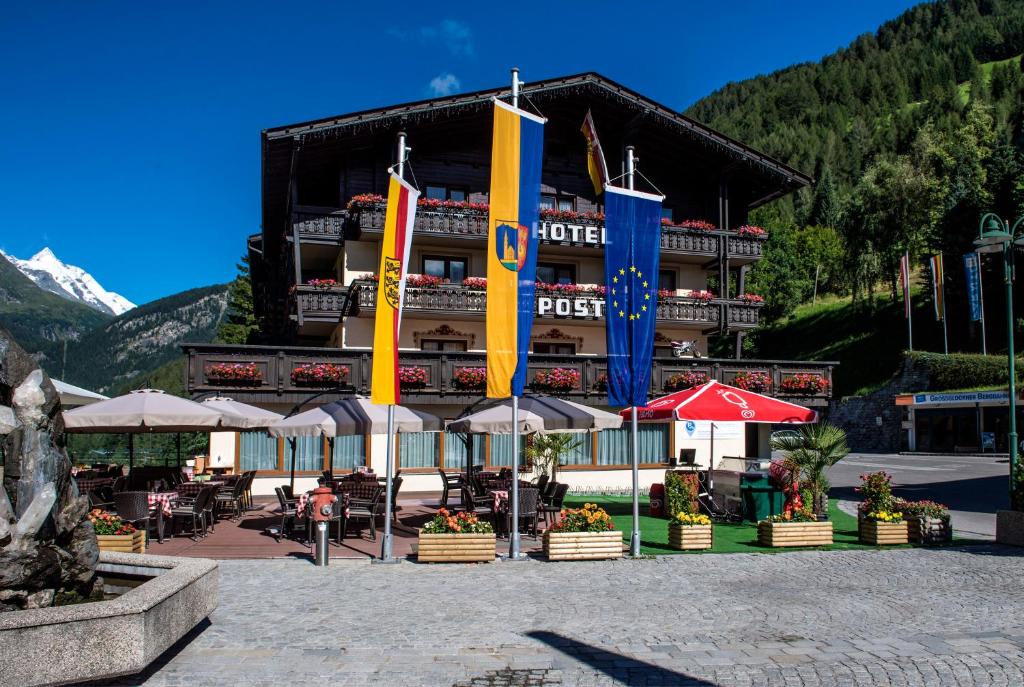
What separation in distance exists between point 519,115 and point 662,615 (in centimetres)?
751

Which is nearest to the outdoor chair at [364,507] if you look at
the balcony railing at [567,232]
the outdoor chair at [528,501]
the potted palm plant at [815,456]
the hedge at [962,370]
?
the outdoor chair at [528,501]

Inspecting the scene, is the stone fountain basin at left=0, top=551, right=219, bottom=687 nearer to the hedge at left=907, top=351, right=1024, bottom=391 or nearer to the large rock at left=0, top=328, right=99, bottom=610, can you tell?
the large rock at left=0, top=328, right=99, bottom=610

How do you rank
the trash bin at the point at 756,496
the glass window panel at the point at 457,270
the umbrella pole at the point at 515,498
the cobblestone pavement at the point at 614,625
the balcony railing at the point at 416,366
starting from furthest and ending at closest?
the glass window panel at the point at 457,270, the balcony railing at the point at 416,366, the trash bin at the point at 756,496, the umbrella pole at the point at 515,498, the cobblestone pavement at the point at 614,625

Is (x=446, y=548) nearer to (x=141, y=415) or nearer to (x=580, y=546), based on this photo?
(x=580, y=546)

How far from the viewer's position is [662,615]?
9156mm

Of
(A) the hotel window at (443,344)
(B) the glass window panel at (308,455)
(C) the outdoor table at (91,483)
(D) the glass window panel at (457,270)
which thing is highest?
(D) the glass window panel at (457,270)

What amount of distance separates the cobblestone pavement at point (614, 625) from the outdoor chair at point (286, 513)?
2441mm

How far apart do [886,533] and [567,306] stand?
14.0 m

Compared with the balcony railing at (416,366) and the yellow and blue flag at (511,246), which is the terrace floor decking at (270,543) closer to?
the yellow and blue flag at (511,246)

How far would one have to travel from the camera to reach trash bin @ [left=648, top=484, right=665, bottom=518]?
1927 cm

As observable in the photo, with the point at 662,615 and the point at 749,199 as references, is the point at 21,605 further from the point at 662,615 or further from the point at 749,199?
the point at 749,199

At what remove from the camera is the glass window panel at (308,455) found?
74.0 feet

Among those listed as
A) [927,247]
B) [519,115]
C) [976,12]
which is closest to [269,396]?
[519,115]

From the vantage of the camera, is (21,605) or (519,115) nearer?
(21,605)
